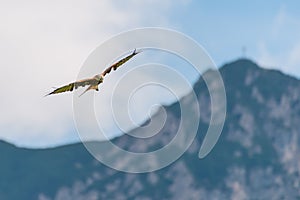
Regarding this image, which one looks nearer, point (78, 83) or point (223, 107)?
point (78, 83)

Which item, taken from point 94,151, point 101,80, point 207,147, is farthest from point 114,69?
point 207,147

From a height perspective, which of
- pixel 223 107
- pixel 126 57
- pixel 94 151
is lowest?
pixel 94 151

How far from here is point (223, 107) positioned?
80.2 m

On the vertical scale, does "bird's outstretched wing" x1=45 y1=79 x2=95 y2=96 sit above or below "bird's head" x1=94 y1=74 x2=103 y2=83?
below

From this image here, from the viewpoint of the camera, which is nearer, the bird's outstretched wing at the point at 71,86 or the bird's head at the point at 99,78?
the bird's outstretched wing at the point at 71,86

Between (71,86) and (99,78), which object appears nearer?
(71,86)

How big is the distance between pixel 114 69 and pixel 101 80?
1.04m

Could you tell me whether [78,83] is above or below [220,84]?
below

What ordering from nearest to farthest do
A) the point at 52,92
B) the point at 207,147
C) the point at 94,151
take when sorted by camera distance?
the point at 52,92
the point at 94,151
the point at 207,147

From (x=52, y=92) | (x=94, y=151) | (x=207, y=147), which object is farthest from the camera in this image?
(x=207, y=147)

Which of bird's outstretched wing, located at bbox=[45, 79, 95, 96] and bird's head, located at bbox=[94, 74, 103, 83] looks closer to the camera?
bird's outstretched wing, located at bbox=[45, 79, 95, 96]

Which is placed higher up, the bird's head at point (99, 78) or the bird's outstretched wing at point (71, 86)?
the bird's head at point (99, 78)

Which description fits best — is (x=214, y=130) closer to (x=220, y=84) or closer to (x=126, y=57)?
(x=220, y=84)

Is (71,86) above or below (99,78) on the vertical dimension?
below
